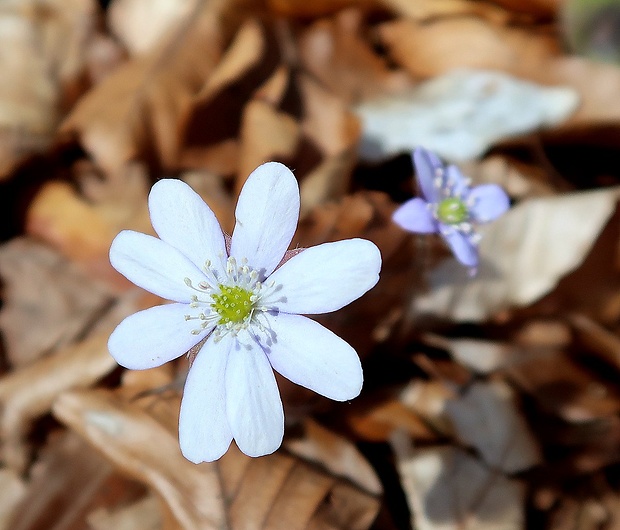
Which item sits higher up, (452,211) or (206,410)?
(206,410)

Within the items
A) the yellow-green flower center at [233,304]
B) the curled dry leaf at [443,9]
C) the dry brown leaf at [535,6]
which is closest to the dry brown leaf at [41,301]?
the yellow-green flower center at [233,304]

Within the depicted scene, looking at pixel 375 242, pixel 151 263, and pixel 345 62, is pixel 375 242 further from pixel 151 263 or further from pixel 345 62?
pixel 345 62

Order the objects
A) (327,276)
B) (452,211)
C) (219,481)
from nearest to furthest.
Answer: (327,276)
(219,481)
(452,211)

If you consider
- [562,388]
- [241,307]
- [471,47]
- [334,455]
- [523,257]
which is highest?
[241,307]

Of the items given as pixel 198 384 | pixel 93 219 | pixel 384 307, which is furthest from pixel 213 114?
pixel 198 384

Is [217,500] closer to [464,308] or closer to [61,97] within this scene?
[464,308]

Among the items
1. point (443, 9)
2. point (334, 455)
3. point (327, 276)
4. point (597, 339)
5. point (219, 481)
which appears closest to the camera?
point (327, 276)

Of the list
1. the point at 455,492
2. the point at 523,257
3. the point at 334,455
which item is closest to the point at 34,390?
the point at 334,455
